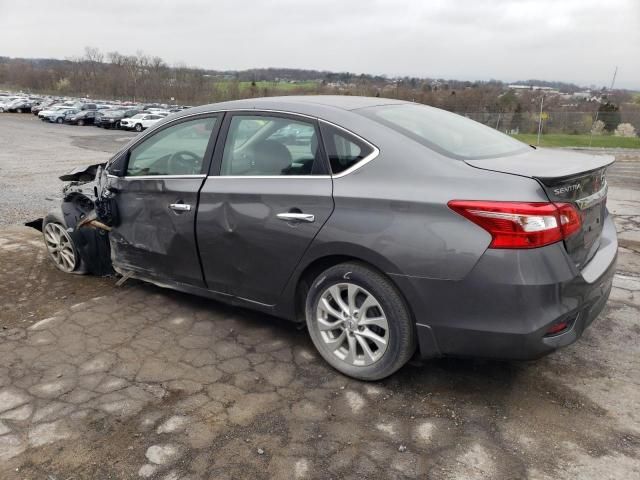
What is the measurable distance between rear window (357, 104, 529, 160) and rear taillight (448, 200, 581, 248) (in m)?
0.48

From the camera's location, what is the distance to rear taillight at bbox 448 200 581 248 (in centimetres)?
248

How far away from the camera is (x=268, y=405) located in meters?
2.92

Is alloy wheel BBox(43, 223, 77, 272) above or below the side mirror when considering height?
below

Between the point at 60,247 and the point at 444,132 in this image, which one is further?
the point at 60,247

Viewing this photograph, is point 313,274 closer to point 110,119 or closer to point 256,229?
point 256,229

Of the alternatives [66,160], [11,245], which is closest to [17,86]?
[66,160]

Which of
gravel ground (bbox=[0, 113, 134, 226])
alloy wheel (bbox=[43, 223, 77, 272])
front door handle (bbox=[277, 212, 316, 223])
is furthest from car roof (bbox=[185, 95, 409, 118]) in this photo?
gravel ground (bbox=[0, 113, 134, 226])

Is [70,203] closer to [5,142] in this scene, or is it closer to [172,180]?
[172,180]

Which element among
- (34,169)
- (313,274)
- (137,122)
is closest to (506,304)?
(313,274)

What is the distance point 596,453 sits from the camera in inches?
98.7

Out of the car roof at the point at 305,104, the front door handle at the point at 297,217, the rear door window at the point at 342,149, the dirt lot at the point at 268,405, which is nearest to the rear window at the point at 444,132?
the car roof at the point at 305,104

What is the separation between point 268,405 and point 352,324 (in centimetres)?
65

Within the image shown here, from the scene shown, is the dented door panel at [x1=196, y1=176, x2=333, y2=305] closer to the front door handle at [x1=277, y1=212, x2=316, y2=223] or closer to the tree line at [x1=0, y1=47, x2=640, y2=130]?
the front door handle at [x1=277, y1=212, x2=316, y2=223]

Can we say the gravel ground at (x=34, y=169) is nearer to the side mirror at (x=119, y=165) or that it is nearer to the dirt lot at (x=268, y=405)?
the side mirror at (x=119, y=165)
